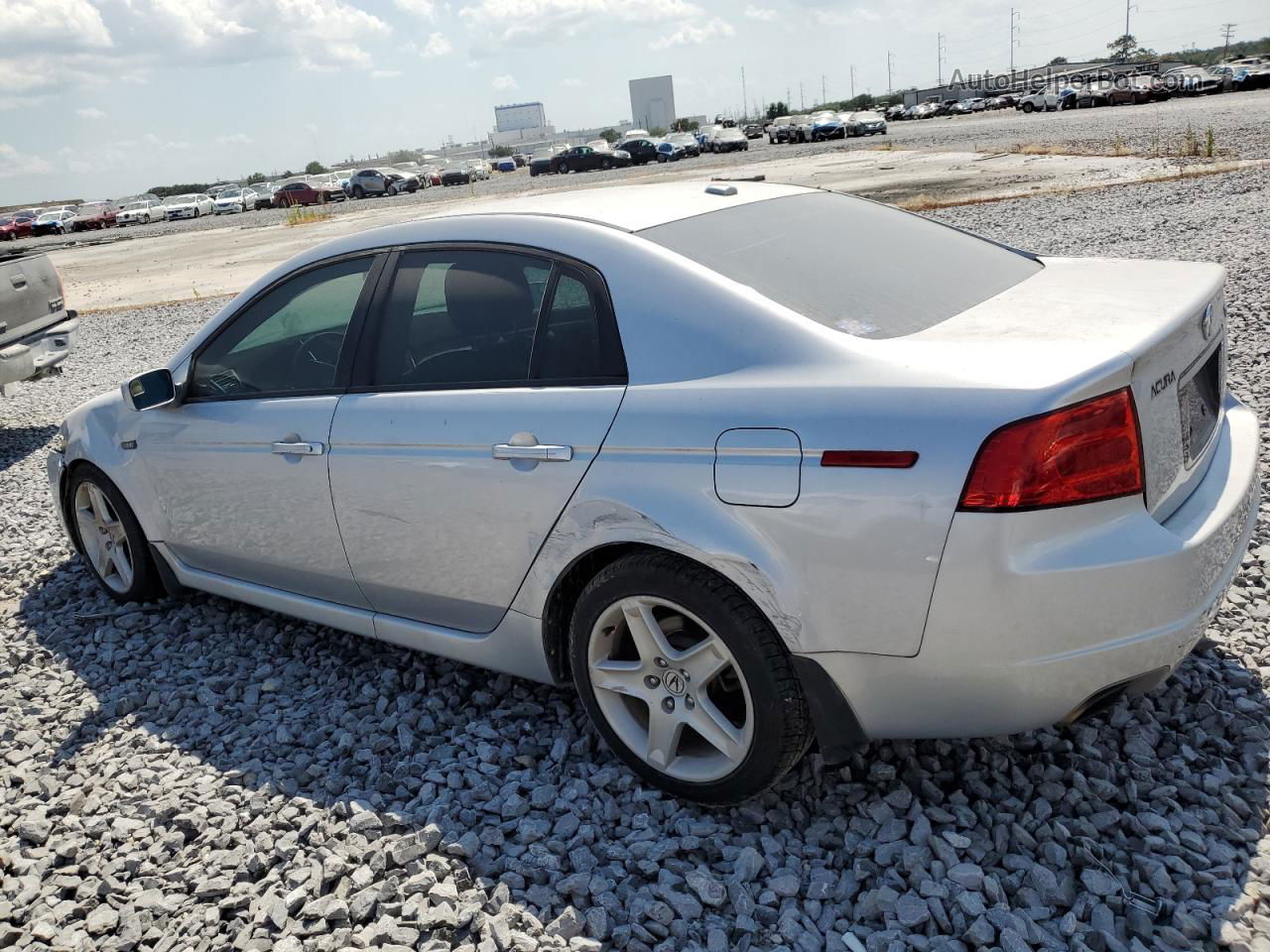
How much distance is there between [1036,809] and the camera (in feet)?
8.82

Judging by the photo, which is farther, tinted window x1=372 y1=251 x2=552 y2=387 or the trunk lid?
tinted window x1=372 y1=251 x2=552 y2=387

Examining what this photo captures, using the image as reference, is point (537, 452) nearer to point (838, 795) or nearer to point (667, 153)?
point (838, 795)

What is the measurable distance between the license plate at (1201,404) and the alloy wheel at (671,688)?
1306 millimetres

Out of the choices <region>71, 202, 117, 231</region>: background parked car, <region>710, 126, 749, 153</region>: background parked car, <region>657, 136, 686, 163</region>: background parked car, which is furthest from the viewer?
<region>710, 126, 749, 153</region>: background parked car

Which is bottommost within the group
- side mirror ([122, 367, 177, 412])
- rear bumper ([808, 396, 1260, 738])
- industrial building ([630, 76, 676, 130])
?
rear bumper ([808, 396, 1260, 738])

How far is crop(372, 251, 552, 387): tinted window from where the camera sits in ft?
10.1

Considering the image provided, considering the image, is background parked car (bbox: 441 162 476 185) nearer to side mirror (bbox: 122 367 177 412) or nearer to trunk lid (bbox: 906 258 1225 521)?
side mirror (bbox: 122 367 177 412)

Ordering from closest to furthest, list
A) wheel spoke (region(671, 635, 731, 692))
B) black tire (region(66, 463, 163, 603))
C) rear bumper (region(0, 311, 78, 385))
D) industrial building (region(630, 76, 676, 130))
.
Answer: wheel spoke (region(671, 635, 731, 692)) → black tire (region(66, 463, 163, 603)) → rear bumper (region(0, 311, 78, 385)) → industrial building (region(630, 76, 676, 130))

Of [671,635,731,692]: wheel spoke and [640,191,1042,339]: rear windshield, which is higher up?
[640,191,1042,339]: rear windshield

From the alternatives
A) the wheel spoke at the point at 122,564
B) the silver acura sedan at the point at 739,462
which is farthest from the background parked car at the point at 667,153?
the silver acura sedan at the point at 739,462

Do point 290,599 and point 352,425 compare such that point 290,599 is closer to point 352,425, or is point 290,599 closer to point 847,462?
point 352,425

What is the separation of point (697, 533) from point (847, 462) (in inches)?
17.0

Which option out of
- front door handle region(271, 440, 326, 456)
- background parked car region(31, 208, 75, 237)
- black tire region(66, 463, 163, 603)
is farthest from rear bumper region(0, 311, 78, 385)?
background parked car region(31, 208, 75, 237)

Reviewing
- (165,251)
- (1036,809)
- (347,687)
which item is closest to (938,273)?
(1036,809)
